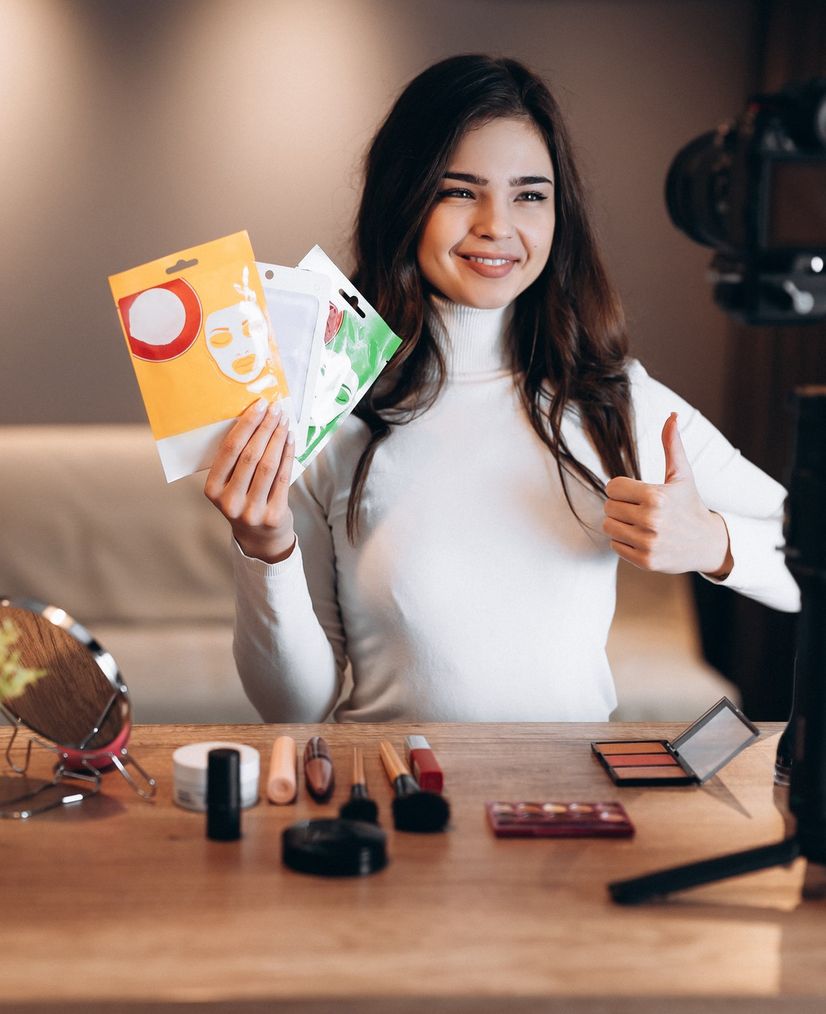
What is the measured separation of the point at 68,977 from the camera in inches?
28.5

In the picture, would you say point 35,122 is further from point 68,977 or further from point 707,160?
point 68,977

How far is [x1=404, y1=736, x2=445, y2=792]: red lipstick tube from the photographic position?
A: 1.01 meters

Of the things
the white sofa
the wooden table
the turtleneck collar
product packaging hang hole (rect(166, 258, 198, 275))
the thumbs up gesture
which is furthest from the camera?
the white sofa

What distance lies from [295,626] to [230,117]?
7.35ft

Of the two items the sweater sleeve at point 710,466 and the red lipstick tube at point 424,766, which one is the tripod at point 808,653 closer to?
the red lipstick tube at point 424,766

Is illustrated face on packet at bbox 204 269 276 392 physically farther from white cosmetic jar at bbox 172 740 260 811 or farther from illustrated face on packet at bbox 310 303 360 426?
white cosmetic jar at bbox 172 740 260 811

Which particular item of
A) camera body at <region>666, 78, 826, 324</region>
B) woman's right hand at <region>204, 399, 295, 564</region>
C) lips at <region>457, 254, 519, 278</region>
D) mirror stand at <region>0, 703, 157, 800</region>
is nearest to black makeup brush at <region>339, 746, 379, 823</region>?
mirror stand at <region>0, 703, 157, 800</region>

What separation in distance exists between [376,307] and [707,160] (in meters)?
Result: 0.65

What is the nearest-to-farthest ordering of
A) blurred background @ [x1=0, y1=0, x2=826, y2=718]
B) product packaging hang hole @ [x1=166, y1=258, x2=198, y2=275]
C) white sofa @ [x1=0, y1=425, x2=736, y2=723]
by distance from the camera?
product packaging hang hole @ [x1=166, y1=258, x2=198, y2=275] < white sofa @ [x1=0, y1=425, x2=736, y2=723] < blurred background @ [x1=0, y1=0, x2=826, y2=718]

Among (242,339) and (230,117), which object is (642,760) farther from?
(230,117)

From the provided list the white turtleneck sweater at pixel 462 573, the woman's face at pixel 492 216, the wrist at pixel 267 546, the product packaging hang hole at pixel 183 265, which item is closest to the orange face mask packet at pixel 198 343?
the product packaging hang hole at pixel 183 265

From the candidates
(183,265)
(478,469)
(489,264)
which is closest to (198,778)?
(183,265)

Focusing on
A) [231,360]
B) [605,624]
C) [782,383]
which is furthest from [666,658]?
[231,360]

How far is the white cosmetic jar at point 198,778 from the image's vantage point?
97cm
